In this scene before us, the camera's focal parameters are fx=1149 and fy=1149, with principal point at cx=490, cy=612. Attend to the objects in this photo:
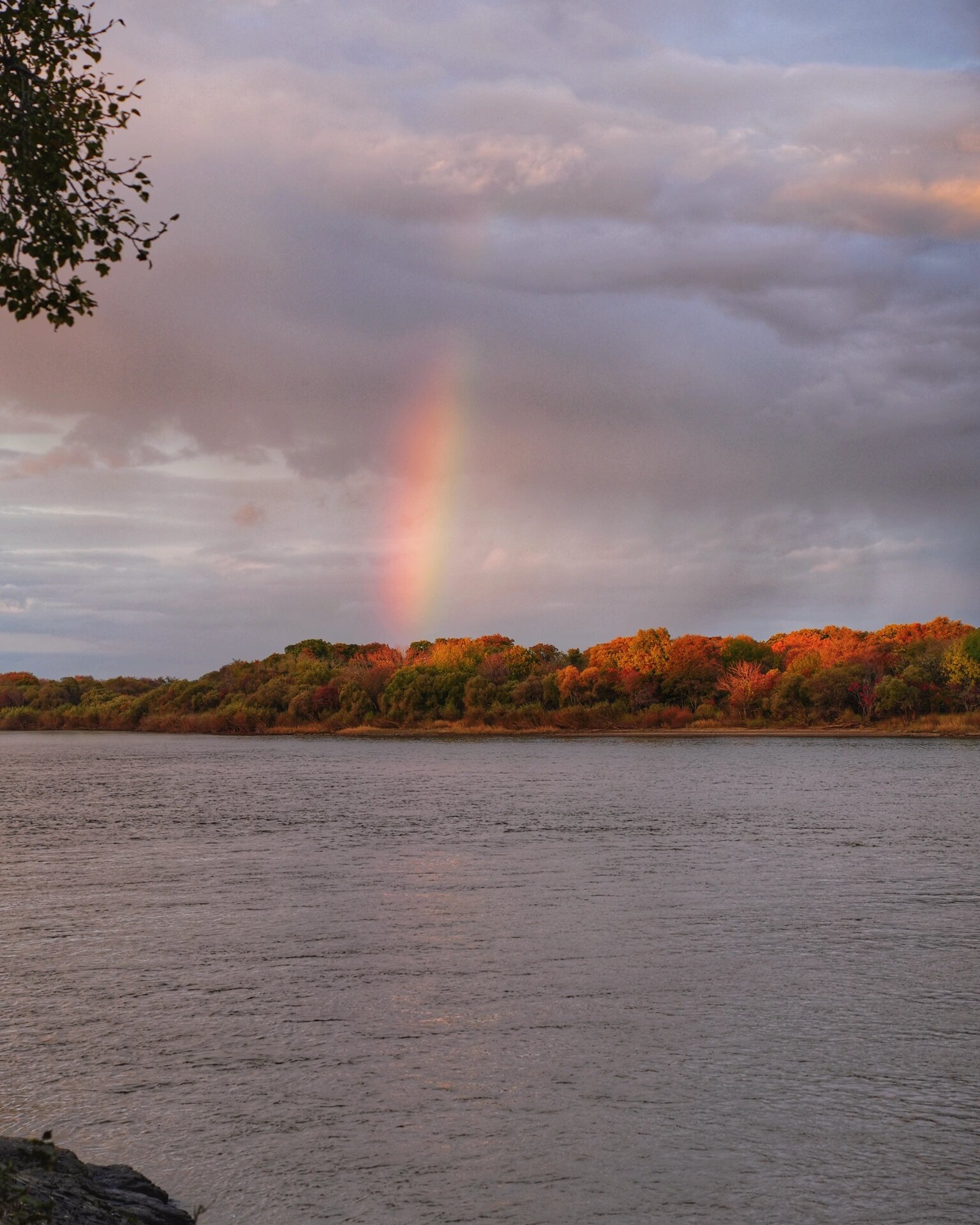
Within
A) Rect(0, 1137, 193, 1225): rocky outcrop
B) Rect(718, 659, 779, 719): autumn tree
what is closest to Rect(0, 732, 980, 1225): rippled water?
Rect(0, 1137, 193, 1225): rocky outcrop

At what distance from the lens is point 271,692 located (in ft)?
651

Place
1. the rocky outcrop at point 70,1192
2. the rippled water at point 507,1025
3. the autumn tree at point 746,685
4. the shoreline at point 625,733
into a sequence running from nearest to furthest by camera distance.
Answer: the rocky outcrop at point 70,1192, the rippled water at point 507,1025, the shoreline at point 625,733, the autumn tree at point 746,685

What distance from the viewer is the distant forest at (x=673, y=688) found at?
147m

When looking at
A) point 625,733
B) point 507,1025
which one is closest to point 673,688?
point 625,733

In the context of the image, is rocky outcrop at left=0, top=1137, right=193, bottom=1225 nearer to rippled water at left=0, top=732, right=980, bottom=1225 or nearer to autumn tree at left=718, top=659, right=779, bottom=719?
rippled water at left=0, top=732, right=980, bottom=1225

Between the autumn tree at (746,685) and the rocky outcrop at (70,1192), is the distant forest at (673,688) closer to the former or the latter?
the autumn tree at (746,685)

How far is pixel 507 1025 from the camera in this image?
1628 cm

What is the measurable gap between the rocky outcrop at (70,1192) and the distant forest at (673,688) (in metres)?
143

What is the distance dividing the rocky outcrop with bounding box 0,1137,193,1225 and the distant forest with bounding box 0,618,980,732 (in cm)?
14278

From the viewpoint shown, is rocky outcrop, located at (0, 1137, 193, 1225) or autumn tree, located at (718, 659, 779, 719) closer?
rocky outcrop, located at (0, 1137, 193, 1225)

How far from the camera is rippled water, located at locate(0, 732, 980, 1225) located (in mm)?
11141

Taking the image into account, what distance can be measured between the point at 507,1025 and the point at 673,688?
→ 154368mm

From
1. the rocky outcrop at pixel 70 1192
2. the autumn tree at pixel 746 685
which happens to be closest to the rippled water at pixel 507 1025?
the rocky outcrop at pixel 70 1192

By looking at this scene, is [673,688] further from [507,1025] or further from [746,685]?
[507,1025]
